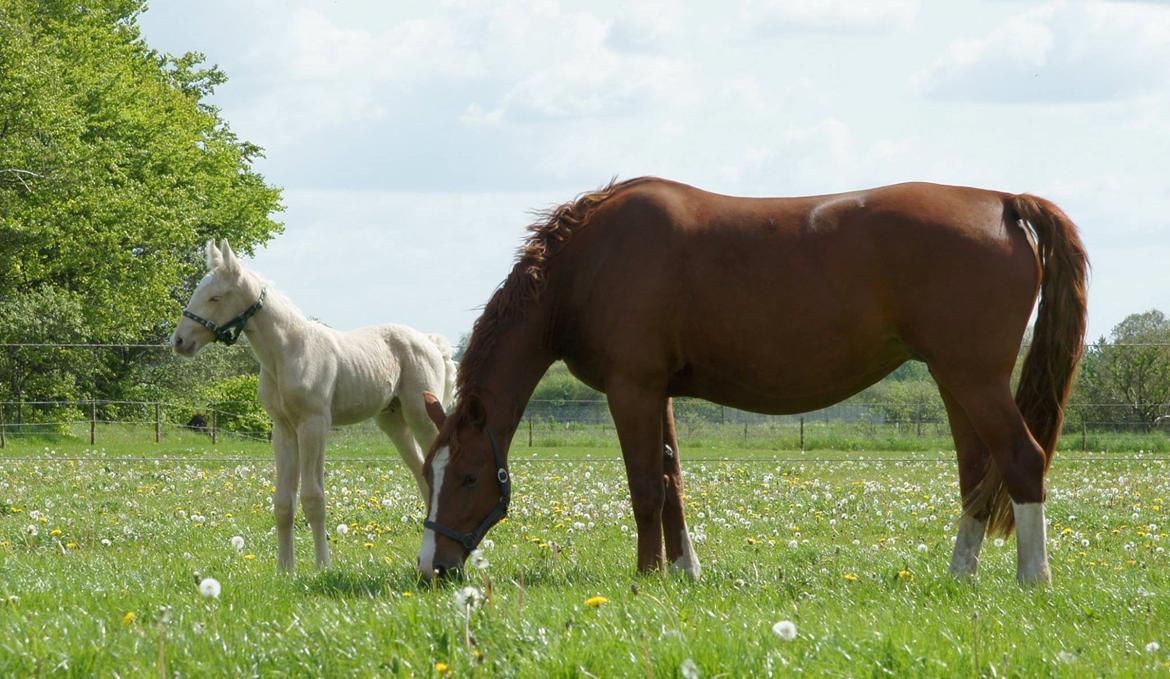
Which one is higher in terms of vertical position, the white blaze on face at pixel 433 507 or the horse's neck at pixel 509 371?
the horse's neck at pixel 509 371

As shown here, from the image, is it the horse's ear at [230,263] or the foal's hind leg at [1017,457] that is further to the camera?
the horse's ear at [230,263]

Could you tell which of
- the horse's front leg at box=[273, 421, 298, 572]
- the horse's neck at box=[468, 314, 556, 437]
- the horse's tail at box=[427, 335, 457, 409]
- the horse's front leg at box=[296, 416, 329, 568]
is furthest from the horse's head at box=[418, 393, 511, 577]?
the horse's tail at box=[427, 335, 457, 409]

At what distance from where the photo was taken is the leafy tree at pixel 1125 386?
30.9 meters

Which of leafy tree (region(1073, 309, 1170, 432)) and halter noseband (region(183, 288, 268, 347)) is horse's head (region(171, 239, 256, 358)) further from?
leafy tree (region(1073, 309, 1170, 432))

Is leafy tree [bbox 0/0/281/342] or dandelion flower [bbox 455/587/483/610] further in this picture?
leafy tree [bbox 0/0/281/342]

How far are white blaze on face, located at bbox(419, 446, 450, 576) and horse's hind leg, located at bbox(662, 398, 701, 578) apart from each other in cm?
133

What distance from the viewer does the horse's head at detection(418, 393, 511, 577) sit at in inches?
292

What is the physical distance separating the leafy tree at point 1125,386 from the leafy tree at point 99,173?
28.5 meters

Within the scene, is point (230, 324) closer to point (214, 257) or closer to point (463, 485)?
point (214, 257)

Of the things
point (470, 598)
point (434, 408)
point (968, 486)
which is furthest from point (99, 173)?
point (470, 598)

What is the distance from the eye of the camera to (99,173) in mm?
40906

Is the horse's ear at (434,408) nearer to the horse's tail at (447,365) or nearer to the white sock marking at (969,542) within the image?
the white sock marking at (969,542)

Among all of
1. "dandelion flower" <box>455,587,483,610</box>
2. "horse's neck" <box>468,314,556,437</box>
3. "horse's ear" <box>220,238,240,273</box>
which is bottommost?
"dandelion flower" <box>455,587,483,610</box>

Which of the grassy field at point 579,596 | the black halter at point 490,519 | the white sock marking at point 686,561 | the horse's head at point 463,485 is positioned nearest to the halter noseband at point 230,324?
the grassy field at point 579,596
